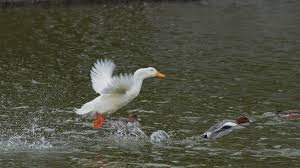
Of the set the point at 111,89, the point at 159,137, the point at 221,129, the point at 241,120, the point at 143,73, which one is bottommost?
the point at 159,137

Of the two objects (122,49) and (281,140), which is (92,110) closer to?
(281,140)

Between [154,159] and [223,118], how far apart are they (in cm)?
363

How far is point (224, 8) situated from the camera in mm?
39156

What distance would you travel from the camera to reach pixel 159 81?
2220 cm

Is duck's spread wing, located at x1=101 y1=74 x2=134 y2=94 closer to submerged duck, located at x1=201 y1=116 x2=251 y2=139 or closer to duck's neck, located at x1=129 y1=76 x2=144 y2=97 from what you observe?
duck's neck, located at x1=129 y1=76 x2=144 y2=97

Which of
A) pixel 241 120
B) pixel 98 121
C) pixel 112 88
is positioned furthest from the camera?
pixel 241 120

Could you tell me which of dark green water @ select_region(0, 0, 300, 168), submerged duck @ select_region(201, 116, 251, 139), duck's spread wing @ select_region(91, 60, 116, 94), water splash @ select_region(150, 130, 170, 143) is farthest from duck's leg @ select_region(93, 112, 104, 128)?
submerged duck @ select_region(201, 116, 251, 139)

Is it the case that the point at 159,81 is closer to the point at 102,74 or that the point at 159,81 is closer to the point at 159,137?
the point at 102,74

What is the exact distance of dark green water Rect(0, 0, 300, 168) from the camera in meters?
14.8

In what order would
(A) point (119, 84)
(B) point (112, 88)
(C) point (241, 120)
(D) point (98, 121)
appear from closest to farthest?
(A) point (119, 84), (B) point (112, 88), (D) point (98, 121), (C) point (241, 120)

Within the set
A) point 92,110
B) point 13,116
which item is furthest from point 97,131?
point 13,116

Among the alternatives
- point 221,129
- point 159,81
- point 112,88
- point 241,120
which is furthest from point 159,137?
point 159,81

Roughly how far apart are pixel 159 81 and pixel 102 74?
5.81m

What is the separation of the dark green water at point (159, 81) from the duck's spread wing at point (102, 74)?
0.96 meters
